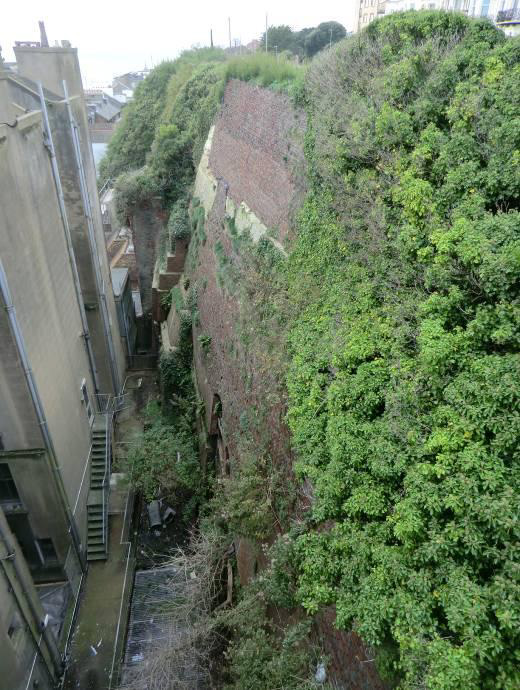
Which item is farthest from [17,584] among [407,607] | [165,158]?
[165,158]

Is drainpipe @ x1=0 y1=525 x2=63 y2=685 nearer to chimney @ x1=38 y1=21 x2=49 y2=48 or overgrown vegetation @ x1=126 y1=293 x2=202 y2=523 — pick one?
overgrown vegetation @ x1=126 y1=293 x2=202 y2=523

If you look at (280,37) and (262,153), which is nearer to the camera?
(262,153)

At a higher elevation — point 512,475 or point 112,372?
point 512,475

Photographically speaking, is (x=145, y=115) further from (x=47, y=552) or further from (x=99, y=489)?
(x=47, y=552)

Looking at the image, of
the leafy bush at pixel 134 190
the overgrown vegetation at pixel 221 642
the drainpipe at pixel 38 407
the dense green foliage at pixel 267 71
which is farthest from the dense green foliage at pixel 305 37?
the overgrown vegetation at pixel 221 642

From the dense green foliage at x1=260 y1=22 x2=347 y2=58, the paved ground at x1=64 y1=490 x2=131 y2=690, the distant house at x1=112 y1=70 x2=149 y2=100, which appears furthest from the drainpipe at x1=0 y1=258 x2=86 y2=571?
the distant house at x1=112 y1=70 x2=149 y2=100

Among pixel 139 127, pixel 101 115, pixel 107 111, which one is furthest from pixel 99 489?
pixel 107 111

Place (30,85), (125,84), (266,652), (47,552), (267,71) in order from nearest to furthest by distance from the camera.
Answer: (266,652) < (47,552) < (30,85) < (267,71) < (125,84)

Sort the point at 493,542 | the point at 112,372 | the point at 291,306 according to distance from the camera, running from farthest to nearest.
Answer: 1. the point at 112,372
2. the point at 291,306
3. the point at 493,542

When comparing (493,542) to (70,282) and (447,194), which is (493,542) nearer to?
(447,194)
